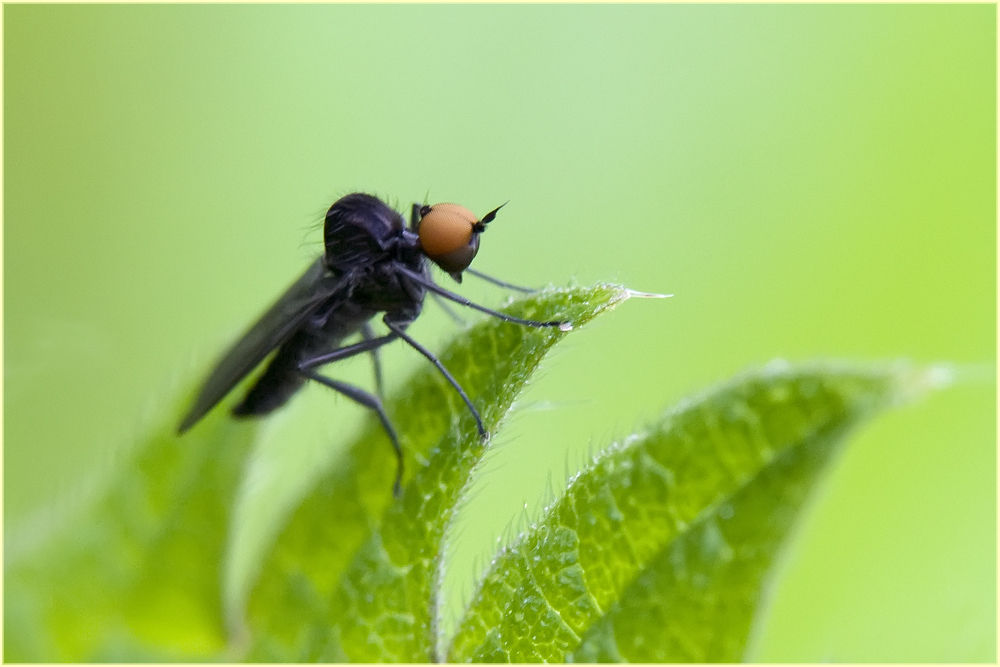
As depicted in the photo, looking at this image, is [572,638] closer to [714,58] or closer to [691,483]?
[691,483]

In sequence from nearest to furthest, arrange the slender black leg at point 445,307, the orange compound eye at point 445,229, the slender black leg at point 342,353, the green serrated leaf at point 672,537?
the green serrated leaf at point 672,537 → the orange compound eye at point 445,229 → the slender black leg at point 342,353 → the slender black leg at point 445,307

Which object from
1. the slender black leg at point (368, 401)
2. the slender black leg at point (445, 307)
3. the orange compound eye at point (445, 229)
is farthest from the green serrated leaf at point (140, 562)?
the slender black leg at point (445, 307)

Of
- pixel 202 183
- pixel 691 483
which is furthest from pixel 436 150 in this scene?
pixel 691 483

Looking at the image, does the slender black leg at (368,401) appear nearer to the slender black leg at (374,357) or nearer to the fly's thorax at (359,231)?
the slender black leg at (374,357)

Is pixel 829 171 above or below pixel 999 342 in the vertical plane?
above

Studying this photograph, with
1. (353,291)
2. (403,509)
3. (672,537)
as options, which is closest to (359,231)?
(353,291)

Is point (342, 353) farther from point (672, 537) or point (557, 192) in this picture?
point (672, 537)

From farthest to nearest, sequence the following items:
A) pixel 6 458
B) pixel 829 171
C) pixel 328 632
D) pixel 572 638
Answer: pixel 829 171
pixel 6 458
pixel 328 632
pixel 572 638
